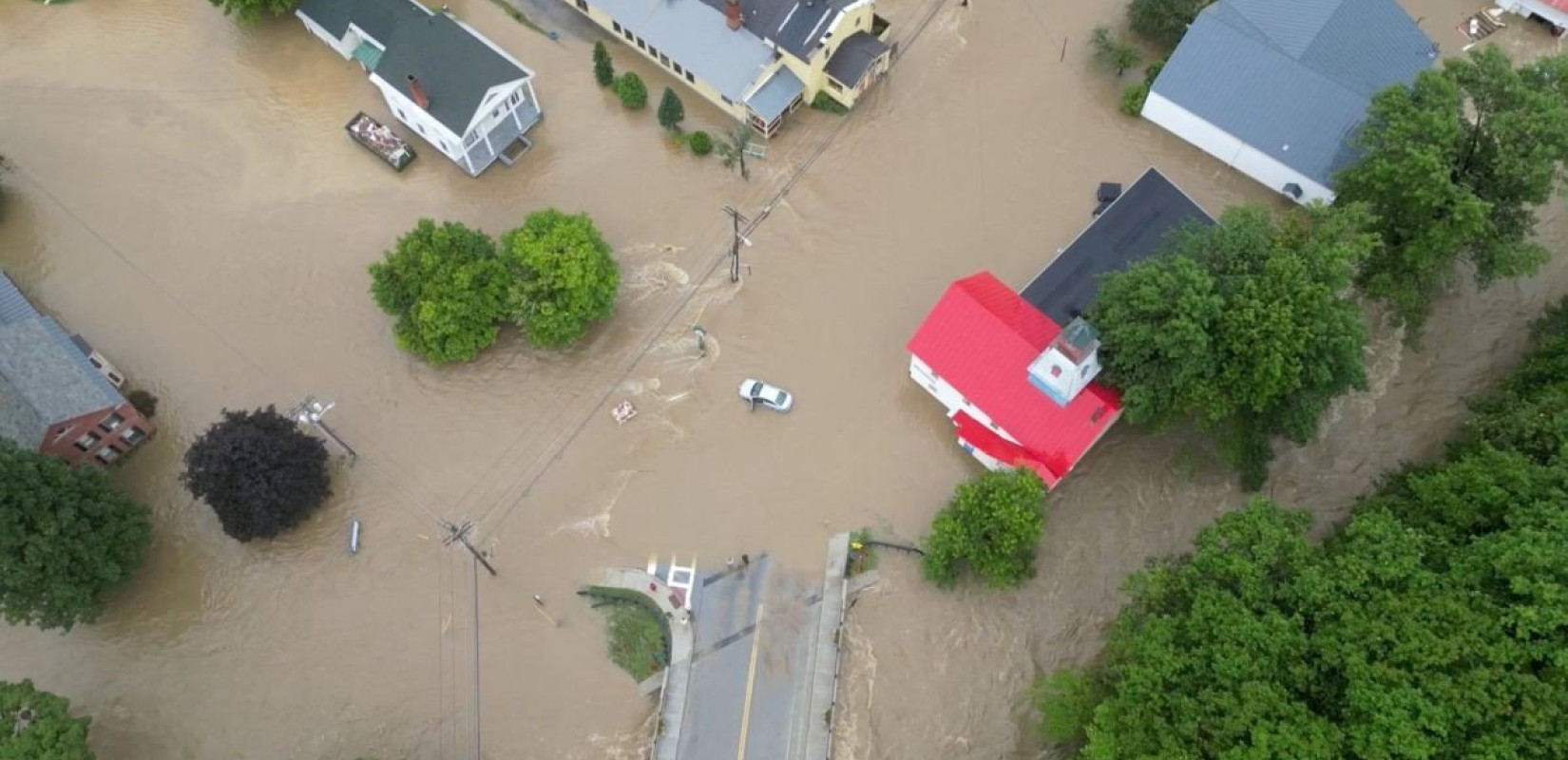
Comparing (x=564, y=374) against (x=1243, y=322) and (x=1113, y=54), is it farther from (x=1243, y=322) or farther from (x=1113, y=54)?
(x=1113, y=54)

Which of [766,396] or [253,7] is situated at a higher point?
[766,396]

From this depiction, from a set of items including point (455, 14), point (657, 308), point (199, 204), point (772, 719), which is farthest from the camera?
point (455, 14)

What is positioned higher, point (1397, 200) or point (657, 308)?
point (1397, 200)

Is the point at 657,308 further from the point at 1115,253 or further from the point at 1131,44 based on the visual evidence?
the point at 1131,44

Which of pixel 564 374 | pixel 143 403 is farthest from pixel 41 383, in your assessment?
pixel 564 374

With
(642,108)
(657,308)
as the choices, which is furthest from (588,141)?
(657,308)

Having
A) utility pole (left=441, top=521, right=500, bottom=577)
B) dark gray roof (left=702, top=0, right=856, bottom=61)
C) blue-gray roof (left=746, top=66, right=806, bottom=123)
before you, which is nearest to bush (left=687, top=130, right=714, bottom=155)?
blue-gray roof (left=746, top=66, right=806, bottom=123)

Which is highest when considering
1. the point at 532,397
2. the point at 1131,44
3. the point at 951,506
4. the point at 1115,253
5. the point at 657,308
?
the point at 1131,44
